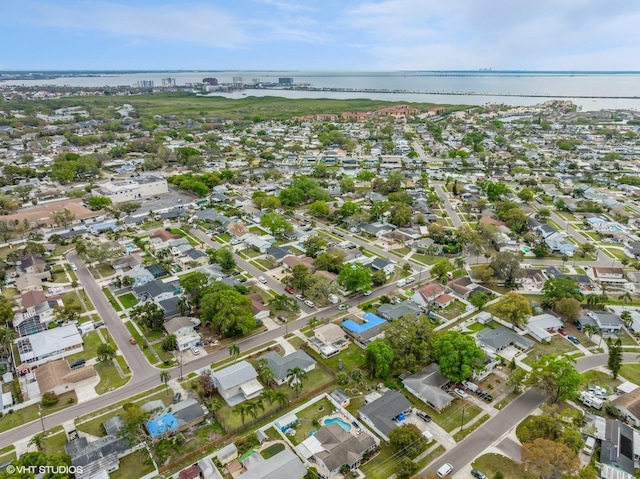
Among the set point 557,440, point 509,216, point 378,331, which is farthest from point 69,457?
point 509,216

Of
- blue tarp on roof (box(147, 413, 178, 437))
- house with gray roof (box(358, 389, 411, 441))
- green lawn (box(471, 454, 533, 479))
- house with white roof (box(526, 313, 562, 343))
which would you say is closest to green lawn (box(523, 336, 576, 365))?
house with white roof (box(526, 313, 562, 343))

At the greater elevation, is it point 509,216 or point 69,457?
point 509,216

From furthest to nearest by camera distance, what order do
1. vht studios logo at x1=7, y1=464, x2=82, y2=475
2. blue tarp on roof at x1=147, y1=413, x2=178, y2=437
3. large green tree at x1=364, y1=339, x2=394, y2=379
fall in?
large green tree at x1=364, y1=339, x2=394, y2=379 < blue tarp on roof at x1=147, y1=413, x2=178, y2=437 < vht studios logo at x1=7, y1=464, x2=82, y2=475

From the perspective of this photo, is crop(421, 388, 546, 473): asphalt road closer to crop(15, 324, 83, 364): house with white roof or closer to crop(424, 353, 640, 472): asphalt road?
crop(424, 353, 640, 472): asphalt road

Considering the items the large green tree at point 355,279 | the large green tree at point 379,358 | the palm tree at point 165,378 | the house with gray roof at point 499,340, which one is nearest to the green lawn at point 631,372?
the house with gray roof at point 499,340

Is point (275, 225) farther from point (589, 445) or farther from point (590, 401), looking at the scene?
point (589, 445)

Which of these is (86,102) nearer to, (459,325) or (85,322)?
(85,322)
